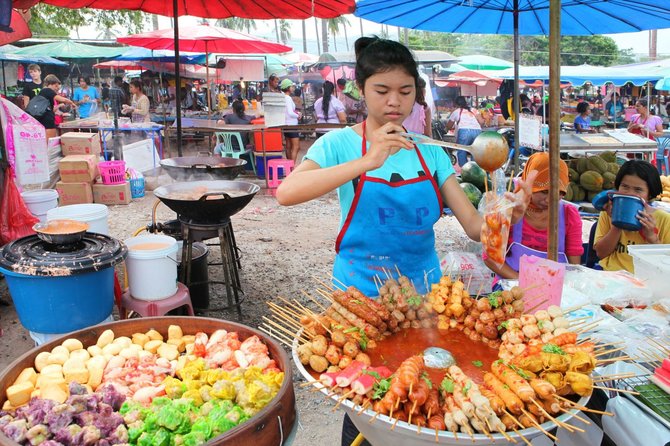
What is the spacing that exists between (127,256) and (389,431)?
3.11m

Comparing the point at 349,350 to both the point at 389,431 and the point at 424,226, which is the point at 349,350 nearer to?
the point at 389,431

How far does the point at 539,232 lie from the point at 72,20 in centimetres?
2739

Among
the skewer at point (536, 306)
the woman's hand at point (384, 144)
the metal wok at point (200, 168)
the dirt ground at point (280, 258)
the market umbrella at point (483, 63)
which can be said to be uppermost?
the market umbrella at point (483, 63)

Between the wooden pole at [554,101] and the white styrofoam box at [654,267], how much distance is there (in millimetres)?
552

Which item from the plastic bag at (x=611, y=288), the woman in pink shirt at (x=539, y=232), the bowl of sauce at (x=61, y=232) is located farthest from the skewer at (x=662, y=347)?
the bowl of sauce at (x=61, y=232)

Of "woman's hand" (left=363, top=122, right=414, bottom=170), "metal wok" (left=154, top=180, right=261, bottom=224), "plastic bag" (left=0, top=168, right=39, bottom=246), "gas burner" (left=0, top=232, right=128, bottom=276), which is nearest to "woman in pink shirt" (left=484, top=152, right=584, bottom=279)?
"woman's hand" (left=363, top=122, right=414, bottom=170)

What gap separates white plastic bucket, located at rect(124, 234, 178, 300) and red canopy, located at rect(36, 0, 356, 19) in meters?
3.54

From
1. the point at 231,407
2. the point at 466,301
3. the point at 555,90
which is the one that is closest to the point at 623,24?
the point at 555,90

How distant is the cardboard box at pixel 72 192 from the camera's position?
28.3 feet

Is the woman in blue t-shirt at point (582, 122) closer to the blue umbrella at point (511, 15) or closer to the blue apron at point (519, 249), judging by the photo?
the blue umbrella at point (511, 15)

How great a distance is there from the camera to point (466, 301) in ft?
7.17

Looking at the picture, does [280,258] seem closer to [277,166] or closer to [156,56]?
[277,166]

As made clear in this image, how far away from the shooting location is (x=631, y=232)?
12.0ft

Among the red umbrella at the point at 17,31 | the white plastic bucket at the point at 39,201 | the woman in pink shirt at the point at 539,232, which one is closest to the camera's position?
the woman in pink shirt at the point at 539,232
